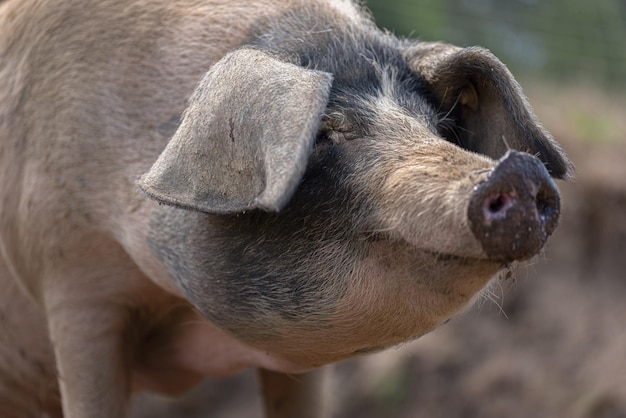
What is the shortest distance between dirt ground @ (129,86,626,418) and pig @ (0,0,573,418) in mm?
2244

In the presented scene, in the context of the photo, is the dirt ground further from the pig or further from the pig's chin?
the pig's chin

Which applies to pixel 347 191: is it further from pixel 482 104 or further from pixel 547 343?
pixel 547 343

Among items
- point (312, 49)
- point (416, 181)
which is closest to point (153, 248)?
point (312, 49)

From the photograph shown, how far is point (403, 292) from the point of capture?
8.56ft

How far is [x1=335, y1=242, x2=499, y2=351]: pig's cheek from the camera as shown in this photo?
8.13 ft

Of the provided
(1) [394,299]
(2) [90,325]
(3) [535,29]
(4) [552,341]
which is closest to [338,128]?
(1) [394,299]

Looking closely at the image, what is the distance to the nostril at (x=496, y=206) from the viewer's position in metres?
2.26

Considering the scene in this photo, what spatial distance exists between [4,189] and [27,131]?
0.23 metres

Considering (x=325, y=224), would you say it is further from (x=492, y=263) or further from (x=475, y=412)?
(x=475, y=412)

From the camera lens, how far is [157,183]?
2.60 m

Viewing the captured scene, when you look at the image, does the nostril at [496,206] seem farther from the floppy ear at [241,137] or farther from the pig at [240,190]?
the floppy ear at [241,137]

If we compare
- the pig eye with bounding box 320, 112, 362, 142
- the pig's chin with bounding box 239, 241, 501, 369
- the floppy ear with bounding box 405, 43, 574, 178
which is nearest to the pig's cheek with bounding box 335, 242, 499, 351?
the pig's chin with bounding box 239, 241, 501, 369

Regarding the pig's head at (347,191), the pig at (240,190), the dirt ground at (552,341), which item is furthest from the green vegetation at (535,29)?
the pig's head at (347,191)

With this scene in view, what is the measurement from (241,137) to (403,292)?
1.75 ft
